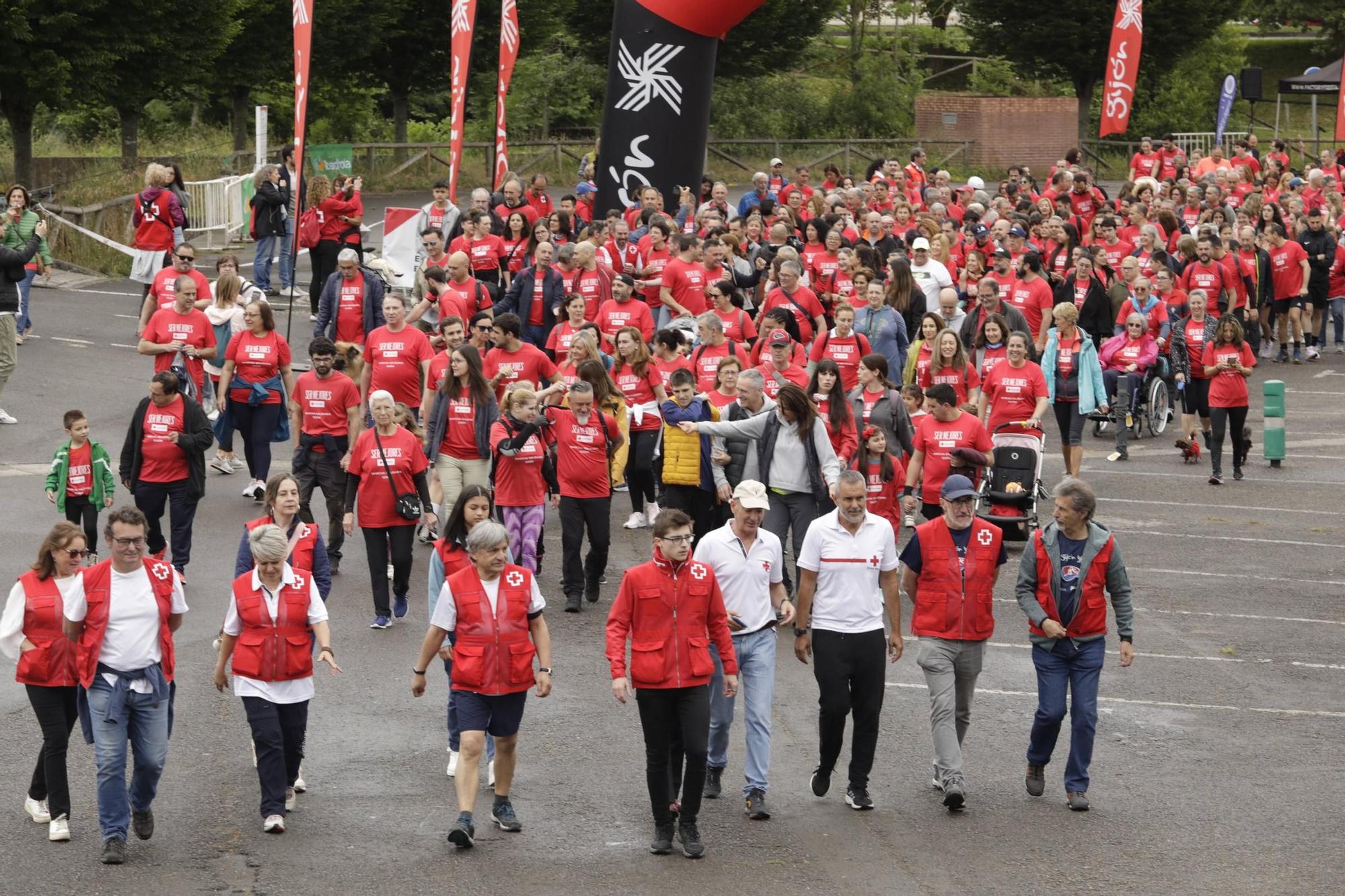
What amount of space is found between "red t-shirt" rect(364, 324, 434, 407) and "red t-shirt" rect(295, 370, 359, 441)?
1.48 meters

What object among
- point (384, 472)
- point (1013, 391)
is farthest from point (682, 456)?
point (1013, 391)

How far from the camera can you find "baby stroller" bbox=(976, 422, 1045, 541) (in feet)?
47.6

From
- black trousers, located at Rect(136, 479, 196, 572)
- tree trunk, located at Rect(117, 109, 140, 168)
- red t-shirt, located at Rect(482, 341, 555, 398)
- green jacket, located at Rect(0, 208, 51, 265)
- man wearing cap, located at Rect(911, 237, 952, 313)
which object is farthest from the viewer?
tree trunk, located at Rect(117, 109, 140, 168)

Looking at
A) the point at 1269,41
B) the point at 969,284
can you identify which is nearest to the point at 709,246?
the point at 969,284

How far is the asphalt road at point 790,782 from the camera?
27.6 feet

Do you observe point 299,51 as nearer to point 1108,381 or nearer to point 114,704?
point 1108,381

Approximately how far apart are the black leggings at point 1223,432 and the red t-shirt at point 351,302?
7.90 meters

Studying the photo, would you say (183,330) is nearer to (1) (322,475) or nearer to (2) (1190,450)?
(1) (322,475)

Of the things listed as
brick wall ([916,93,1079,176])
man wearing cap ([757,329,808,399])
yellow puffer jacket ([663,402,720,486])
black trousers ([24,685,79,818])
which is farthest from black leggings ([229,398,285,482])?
brick wall ([916,93,1079,176])

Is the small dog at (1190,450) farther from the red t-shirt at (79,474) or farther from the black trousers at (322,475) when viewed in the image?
the red t-shirt at (79,474)

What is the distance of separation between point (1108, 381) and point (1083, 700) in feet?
33.3

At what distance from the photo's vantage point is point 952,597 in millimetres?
9469

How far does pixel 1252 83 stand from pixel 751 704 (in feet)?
133

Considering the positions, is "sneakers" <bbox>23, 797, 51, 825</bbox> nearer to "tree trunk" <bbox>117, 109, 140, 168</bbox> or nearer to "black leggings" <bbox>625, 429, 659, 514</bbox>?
"black leggings" <bbox>625, 429, 659, 514</bbox>
